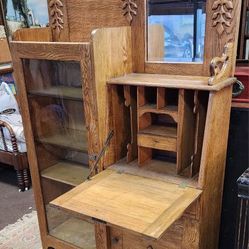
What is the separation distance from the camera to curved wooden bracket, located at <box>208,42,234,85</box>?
1.17 meters

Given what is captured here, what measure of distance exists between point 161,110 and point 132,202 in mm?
403

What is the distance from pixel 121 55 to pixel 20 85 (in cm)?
59

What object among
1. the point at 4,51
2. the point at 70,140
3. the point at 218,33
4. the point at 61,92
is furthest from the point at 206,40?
the point at 4,51

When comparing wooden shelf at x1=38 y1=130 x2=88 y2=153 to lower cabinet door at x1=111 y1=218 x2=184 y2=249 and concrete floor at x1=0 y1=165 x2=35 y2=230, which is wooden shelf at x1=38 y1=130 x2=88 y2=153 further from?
concrete floor at x1=0 y1=165 x2=35 y2=230

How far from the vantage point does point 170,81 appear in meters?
1.29

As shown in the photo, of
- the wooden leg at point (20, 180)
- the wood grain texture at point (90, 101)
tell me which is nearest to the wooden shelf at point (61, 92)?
the wood grain texture at point (90, 101)

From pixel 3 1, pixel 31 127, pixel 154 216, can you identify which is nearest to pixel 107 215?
pixel 154 216

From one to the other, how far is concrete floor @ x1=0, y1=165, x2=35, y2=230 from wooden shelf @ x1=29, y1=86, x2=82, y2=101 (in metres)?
1.20

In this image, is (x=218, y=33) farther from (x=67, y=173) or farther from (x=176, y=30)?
(x=67, y=173)

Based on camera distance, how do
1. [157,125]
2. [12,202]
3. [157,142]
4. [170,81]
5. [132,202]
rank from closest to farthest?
[132,202], [170,81], [157,142], [157,125], [12,202]

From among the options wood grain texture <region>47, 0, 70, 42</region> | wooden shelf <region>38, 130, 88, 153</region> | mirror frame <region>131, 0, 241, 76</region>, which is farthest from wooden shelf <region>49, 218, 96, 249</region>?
wood grain texture <region>47, 0, 70, 42</region>

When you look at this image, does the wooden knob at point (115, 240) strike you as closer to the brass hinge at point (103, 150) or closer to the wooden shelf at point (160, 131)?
the brass hinge at point (103, 150)

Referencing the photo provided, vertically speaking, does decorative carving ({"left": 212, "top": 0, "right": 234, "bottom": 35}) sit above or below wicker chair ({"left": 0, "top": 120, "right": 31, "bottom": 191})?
above

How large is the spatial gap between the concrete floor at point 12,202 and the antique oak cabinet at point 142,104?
103 cm
